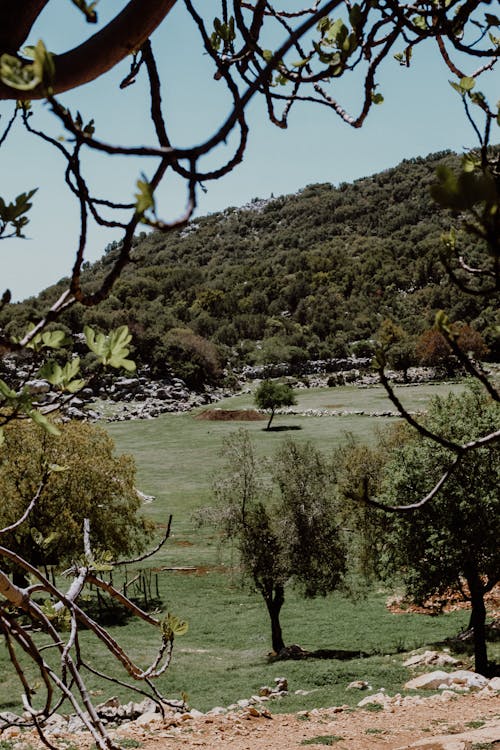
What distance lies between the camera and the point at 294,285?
94.9m

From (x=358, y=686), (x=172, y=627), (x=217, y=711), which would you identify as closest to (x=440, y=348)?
(x=358, y=686)

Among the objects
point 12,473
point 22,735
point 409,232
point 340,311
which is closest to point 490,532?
point 22,735

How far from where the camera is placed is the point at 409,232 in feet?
359

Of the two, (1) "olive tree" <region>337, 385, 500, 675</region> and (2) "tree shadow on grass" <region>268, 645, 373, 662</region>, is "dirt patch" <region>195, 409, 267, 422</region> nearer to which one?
(2) "tree shadow on grass" <region>268, 645, 373, 662</region>

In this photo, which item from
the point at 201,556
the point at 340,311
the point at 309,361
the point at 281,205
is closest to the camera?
the point at 201,556

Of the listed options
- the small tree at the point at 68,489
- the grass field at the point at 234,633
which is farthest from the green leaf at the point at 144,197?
the small tree at the point at 68,489

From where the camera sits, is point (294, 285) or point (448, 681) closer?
point (448, 681)

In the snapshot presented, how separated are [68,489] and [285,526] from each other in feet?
19.9

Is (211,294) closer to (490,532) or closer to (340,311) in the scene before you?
(340,311)

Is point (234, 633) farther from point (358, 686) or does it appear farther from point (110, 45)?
point (110, 45)

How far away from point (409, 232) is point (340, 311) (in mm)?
31477

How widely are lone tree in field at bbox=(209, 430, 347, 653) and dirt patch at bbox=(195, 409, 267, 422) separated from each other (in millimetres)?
31803

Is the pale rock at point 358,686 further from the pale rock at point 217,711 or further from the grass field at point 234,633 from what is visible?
the pale rock at point 217,711

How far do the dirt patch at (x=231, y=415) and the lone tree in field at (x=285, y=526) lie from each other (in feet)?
104
